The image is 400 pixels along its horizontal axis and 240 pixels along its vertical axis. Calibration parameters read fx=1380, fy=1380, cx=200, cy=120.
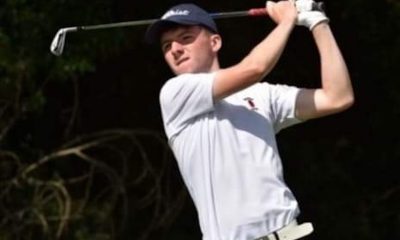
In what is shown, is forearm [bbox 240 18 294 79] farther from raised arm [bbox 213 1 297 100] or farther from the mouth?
the mouth

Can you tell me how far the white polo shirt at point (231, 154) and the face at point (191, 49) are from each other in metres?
0.05

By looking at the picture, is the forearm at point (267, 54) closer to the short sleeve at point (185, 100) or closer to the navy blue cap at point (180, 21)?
the short sleeve at point (185, 100)

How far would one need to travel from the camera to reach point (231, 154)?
3652 millimetres

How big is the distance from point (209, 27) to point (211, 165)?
43 centimetres

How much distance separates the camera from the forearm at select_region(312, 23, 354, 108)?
12.2ft

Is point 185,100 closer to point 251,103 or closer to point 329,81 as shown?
point 251,103

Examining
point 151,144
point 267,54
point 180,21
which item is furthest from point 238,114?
point 151,144

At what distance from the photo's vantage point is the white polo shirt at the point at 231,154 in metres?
3.63

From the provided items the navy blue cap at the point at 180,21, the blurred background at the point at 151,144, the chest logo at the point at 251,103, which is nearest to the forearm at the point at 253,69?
the chest logo at the point at 251,103

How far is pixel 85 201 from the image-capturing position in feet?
24.5

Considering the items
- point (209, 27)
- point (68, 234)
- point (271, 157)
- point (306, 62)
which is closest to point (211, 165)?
point (271, 157)

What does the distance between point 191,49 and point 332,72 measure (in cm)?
40

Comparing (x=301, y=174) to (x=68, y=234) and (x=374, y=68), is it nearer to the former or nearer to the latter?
(x=374, y=68)

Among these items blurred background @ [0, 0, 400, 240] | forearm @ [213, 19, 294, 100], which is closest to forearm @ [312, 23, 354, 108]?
forearm @ [213, 19, 294, 100]
